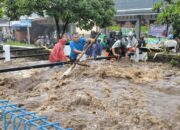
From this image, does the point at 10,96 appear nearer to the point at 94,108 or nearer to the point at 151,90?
the point at 94,108

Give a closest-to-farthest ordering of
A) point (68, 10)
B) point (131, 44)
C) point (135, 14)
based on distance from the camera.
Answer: point (131, 44) → point (68, 10) → point (135, 14)

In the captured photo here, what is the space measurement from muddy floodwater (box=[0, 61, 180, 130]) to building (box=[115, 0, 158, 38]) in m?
16.5

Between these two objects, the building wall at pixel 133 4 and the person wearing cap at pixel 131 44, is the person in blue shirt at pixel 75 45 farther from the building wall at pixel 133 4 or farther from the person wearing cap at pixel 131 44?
the building wall at pixel 133 4

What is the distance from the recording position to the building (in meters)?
28.3

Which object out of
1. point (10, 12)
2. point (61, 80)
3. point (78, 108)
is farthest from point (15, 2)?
point (78, 108)

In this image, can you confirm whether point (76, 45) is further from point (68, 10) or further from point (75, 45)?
point (68, 10)

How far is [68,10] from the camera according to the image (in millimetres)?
19688

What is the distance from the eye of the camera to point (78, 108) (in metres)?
7.23

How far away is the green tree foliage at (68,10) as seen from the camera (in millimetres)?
19484

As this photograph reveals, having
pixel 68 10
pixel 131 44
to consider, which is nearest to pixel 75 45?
pixel 131 44

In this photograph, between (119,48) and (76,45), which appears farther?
(119,48)

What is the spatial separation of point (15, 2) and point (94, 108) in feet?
48.8

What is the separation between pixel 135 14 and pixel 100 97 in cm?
2154

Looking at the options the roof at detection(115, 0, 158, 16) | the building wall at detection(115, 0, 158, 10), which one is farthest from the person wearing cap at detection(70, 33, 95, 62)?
the building wall at detection(115, 0, 158, 10)
